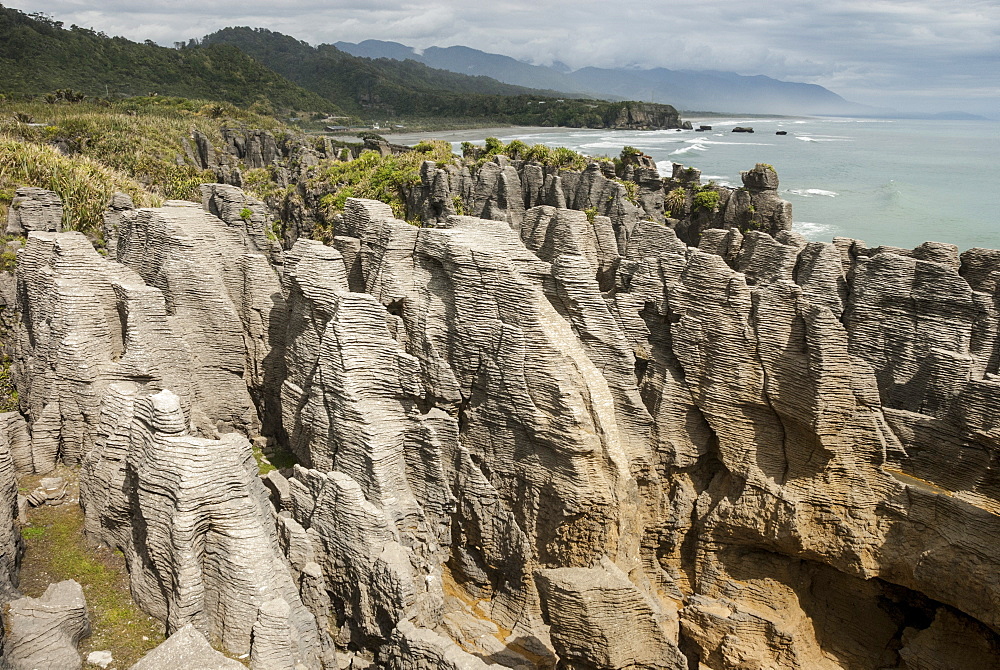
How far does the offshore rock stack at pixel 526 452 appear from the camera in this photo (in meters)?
11.0

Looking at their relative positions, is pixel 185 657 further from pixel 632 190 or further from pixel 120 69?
pixel 120 69

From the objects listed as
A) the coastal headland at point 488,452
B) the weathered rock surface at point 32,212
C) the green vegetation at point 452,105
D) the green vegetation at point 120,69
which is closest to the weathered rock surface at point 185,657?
the coastal headland at point 488,452

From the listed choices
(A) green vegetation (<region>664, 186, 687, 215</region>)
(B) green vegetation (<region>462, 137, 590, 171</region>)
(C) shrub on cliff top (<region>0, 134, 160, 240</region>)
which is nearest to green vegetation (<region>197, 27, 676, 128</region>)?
(B) green vegetation (<region>462, 137, 590, 171</region>)

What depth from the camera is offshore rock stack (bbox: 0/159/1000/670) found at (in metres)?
11.0

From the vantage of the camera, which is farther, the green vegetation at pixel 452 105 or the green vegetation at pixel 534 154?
the green vegetation at pixel 452 105

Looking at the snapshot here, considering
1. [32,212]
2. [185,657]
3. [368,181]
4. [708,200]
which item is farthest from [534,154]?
[185,657]

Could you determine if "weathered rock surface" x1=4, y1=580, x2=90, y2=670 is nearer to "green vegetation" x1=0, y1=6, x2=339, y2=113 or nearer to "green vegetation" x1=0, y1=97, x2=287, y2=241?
"green vegetation" x1=0, y1=97, x2=287, y2=241

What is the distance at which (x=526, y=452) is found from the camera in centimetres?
1292

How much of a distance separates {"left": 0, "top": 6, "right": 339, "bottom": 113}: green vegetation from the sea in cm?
3129

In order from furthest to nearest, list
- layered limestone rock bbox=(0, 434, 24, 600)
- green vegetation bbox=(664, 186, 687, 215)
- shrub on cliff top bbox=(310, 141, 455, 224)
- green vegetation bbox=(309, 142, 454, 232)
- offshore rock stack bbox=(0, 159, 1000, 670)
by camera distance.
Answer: green vegetation bbox=(664, 186, 687, 215) < shrub on cliff top bbox=(310, 141, 455, 224) < green vegetation bbox=(309, 142, 454, 232) < offshore rock stack bbox=(0, 159, 1000, 670) < layered limestone rock bbox=(0, 434, 24, 600)

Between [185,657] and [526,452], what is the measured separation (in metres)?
6.69

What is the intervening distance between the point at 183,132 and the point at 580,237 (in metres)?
62.4

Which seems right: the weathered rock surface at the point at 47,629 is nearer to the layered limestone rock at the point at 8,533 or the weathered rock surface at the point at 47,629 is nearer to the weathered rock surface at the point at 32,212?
the layered limestone rock at the point at 8,533

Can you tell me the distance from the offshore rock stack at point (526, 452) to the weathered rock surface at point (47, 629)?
42.2 inches
